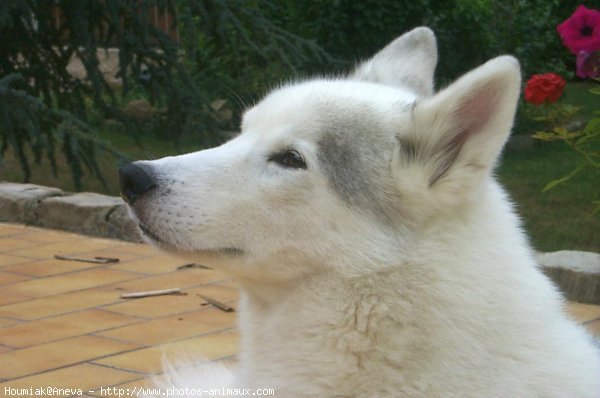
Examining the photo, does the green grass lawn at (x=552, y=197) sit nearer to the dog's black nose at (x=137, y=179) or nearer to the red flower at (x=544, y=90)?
the red flower at (x=544, y=90)

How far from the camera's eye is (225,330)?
4.13 metres

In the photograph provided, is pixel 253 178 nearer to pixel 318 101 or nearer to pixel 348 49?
pixel 318 101

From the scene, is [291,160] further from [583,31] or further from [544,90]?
[544,90]

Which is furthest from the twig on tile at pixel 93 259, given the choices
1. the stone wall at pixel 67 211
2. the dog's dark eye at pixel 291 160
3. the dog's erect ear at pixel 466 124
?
the dog's erect ear at pixel 466 124

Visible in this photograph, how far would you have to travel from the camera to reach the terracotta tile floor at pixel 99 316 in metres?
3.63

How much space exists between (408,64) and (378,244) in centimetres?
85

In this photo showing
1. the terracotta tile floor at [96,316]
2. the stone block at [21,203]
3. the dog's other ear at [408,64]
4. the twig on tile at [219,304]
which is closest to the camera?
the dog's other ear at [408,64]

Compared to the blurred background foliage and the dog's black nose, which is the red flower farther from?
the dog's black nose

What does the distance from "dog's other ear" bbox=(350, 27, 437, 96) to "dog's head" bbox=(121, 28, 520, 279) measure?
508mm

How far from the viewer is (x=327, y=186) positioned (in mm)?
2602

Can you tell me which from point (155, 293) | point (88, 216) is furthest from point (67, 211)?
point (155, 293)

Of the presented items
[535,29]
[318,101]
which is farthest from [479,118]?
[535,29]

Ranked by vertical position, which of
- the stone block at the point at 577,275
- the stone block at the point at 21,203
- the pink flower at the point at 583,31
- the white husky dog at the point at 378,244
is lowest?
the stone block at the point at 21,203

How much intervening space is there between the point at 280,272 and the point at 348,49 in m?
7.75
